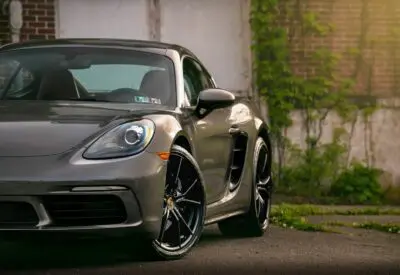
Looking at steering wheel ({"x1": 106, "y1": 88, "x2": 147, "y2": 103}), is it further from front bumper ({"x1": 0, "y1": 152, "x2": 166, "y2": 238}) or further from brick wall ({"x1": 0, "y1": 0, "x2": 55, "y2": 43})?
brick wall ({"x1": 0, "y1": 0, "x2": 55, "y2": 43})

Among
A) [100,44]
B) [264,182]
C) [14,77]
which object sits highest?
[100,44]

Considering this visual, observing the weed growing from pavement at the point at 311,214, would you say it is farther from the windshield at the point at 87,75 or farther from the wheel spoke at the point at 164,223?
the wheel spoke at the point at 164,223

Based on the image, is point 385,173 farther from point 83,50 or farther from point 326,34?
point 83,50

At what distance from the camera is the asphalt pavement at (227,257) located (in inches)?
240

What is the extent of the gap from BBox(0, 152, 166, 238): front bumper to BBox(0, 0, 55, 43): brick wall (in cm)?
698

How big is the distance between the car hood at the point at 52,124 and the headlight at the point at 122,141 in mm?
66

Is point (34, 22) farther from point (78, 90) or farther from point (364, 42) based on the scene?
point (78, 90)

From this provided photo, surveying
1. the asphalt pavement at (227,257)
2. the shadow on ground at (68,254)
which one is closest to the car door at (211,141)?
the asphalt pavement at (227,257)

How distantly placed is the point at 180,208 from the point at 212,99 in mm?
873

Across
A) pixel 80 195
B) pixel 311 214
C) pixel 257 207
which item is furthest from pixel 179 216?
pixel 311 214

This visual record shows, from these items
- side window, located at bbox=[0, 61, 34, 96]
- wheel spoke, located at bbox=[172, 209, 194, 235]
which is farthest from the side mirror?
side window, located at bbox=[0, 61, 34, 96]

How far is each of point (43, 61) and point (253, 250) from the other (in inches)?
76.4

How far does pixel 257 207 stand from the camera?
8.30 m

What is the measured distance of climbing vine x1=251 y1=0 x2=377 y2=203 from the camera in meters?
13.0
